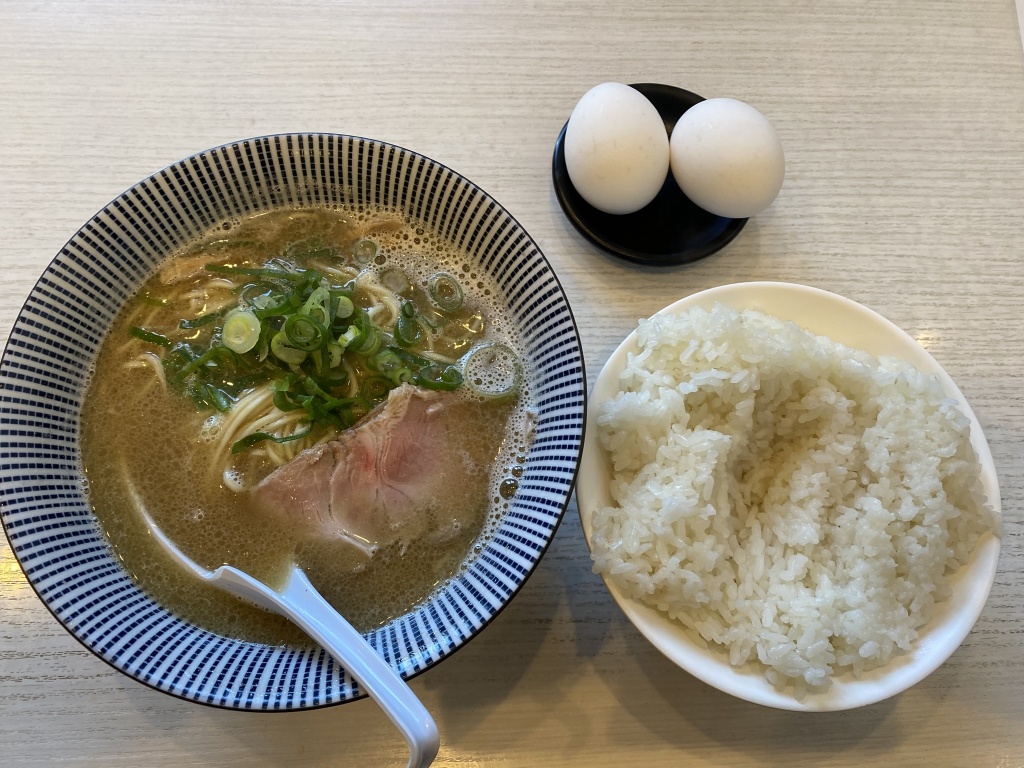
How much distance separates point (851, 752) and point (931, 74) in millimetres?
1698

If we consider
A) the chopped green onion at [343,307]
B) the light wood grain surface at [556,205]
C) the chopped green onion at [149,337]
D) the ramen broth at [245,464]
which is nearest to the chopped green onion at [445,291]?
the ramen broth at [245,464]

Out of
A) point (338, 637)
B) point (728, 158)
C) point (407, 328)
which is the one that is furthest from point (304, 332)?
point (728, 158)

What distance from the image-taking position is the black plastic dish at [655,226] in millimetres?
1446

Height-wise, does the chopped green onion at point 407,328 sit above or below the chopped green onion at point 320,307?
below

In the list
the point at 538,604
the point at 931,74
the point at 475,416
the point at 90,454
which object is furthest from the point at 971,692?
the point at 90,454

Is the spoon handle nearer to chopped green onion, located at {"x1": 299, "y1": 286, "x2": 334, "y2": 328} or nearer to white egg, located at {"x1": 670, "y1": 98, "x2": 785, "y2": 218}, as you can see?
chopped green onion, located at {"x1": 299, "y1": 286, "x2": 334, "y2": 328}

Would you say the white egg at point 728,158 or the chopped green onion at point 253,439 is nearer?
the chopped green onion at point 253,439

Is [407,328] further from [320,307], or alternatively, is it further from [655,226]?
[655,226]

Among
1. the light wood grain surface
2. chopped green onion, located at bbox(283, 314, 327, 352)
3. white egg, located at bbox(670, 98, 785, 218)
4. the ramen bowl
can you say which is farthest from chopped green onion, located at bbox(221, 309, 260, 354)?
white egg, located at bbox(670, 98, 785, 218)

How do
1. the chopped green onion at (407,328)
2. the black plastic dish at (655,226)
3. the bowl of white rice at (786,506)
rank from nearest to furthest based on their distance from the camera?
the bowl of white rice at (786,506)
the chopped green onion at (407,328)
the black plastic dish at (655,226)

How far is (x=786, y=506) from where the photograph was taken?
3.92 feet

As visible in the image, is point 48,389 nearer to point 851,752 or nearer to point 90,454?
point 90,454

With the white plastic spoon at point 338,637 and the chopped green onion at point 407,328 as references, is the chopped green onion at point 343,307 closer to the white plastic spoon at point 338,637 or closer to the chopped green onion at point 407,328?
the chopped green onion at point 407,328

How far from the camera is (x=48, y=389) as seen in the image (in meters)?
1.11
